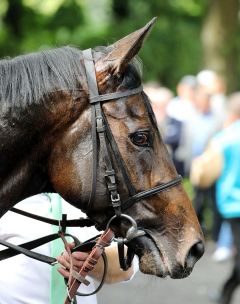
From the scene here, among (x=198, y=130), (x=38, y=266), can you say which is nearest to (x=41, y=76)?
(x=38, y=266)

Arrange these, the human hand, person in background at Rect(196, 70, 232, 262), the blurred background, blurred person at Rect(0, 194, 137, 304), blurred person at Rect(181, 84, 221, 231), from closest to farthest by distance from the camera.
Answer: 1. the human hand
2. blurred person at Rect(0, 194, 137, 304)
3. the blurred background
4. person in background at Rect(196, 70, 232, 262)
5. blurred person at Rect(181, 84, 221, 231)

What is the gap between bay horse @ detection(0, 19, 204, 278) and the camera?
3064mm

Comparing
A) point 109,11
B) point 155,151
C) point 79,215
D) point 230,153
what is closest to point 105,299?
point 230,153

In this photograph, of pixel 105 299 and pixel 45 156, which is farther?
pixel 105 299

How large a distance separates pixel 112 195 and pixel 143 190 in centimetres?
13

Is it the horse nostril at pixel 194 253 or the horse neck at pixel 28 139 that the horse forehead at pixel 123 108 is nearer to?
the horse neck at pixel 28 139

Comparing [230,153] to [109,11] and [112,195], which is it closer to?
[112,195]

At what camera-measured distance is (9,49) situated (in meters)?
21.1

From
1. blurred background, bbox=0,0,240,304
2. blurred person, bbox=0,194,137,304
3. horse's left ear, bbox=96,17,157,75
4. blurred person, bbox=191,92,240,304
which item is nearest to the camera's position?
horse's left ear, bbox=96,17,157,75

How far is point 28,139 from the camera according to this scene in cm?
310

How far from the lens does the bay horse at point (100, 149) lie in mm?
3064

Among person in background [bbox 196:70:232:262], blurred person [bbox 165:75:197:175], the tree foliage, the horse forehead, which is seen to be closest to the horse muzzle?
the horse forehead

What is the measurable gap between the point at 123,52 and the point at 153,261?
801 mm

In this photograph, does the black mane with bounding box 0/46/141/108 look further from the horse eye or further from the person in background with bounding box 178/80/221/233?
the person in background with bounding box 178/80/221/233
